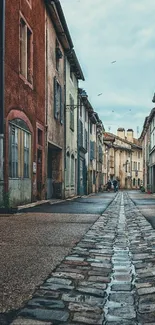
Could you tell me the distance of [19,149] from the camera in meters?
11.9

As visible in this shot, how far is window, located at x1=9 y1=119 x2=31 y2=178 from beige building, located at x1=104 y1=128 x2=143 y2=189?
45.8 metres

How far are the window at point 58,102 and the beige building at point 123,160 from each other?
3915 cm

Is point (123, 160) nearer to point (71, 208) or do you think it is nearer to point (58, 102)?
point (58, 102)

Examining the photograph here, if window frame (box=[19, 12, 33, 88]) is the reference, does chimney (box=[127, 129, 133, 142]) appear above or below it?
above

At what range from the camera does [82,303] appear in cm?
271

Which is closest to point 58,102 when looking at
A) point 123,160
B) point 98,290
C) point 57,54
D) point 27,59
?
point 57,54

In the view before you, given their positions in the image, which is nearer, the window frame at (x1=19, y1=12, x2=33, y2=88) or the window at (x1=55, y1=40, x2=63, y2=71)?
the window frame at (x1=19, y1=12, x2=33, y2=88)

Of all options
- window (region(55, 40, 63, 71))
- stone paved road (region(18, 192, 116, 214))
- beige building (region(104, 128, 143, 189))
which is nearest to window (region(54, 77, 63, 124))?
window (region(55, 40, 63, 71))

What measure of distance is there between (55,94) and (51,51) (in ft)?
6.06

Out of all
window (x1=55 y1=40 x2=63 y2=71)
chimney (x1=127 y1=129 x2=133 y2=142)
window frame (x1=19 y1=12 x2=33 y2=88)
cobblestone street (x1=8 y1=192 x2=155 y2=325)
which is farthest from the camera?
chimney (x1=127 y1=129 x2=133 y2=142)

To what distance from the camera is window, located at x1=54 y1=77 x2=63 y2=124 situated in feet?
58.3

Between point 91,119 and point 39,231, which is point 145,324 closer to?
point 39,231

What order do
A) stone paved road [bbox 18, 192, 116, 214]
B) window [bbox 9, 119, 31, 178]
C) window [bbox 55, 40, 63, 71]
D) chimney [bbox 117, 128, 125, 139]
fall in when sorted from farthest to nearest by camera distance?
1. chimney [bbox 117, 128, 125, 139]
2. window [bbox 55, 40, 63, 71]
3. window [bbox 9, 119, 31, 178]
4. stone paved road [bbox 18, 192, 116, 214]

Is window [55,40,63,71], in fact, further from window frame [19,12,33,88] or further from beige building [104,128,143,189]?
beige building [104,128,143,189]
